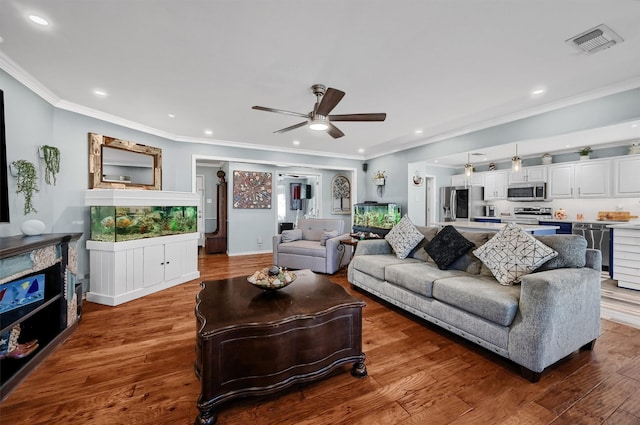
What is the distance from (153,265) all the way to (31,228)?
1.38 metres

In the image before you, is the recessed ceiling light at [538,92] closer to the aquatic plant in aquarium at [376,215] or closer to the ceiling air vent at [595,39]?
the ceiling air vent at [595,39]

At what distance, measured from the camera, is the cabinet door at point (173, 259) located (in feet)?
12.2

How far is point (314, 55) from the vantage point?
2252 millimetres

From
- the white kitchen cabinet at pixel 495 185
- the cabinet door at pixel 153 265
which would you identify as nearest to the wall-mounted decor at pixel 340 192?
the white kitchen cabinet at pixel 495 185

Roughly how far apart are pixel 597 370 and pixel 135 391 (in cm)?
305

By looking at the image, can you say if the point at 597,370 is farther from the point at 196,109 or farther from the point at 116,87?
the point at 116,87

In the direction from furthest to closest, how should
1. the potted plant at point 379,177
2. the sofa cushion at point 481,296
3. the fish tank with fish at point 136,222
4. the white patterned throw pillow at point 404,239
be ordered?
the potted plant at point 379,177
the white patterned throw pillow at point 404,239
the fish tank with fish at point 136,222
the sofa cushion at point 481,296

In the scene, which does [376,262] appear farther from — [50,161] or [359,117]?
[50,161]

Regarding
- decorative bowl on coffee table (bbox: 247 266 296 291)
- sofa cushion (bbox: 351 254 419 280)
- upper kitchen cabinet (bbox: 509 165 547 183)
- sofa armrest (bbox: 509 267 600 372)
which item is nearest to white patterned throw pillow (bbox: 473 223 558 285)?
sofa armrest (bbox: 509 267 600 372)

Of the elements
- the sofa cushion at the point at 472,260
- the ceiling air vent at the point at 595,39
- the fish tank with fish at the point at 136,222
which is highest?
the ceiling air vent at the point at 595,39

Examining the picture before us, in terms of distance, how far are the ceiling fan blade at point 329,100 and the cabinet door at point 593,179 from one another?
552 cm

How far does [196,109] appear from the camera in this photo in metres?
3.54

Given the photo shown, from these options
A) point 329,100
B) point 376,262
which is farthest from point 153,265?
point 329,100

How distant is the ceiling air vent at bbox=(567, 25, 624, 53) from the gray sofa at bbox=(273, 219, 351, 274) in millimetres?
3359
